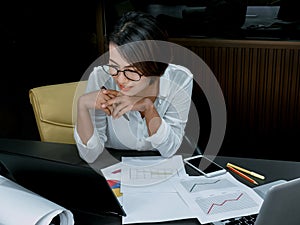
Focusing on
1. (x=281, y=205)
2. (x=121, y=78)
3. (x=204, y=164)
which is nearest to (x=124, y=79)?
(x=121, y=78)

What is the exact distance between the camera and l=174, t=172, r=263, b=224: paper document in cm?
107

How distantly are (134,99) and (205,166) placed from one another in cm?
31

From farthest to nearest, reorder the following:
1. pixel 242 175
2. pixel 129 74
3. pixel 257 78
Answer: pixel 257 78, pixel 129 74, pixel 242 175

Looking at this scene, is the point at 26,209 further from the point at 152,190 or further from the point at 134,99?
the point at 134,99

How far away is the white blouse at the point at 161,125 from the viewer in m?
1.46

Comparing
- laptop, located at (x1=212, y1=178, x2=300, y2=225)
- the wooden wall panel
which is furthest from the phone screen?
the wooden wall panel

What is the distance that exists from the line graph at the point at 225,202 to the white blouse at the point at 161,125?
0.32m

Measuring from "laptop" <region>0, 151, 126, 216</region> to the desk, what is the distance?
1 cm

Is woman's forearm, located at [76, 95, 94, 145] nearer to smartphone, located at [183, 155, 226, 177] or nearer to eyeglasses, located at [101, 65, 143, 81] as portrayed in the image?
eyeglasses, located at [101, 65, 143, 81]

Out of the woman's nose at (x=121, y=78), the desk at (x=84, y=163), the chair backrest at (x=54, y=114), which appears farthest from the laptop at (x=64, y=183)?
the chair backrest at (x=54, y=114)

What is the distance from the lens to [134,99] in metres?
1.42

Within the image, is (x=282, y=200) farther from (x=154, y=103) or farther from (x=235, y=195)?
(x=154, y=103)

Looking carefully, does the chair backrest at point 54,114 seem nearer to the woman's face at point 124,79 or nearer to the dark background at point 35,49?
the woman's face at point 124,79

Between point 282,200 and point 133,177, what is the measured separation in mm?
545
